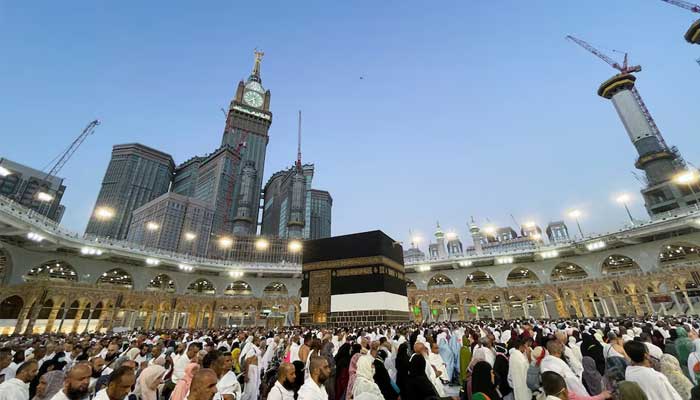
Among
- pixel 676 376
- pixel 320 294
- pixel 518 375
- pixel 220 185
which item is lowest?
pixel 518 375

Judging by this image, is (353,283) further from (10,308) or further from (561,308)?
(10,308)

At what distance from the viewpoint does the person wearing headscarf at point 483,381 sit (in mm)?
3834

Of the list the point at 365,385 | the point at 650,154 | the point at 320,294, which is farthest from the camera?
the point at 650,154

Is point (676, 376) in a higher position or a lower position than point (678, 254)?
lower

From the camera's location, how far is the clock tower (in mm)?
100700

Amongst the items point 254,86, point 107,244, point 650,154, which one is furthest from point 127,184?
point 650,154

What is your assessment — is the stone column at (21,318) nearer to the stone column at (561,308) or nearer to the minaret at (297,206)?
the stone column at (561,308)

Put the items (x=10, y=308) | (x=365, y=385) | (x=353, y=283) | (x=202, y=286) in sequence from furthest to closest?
(x=202, y=286) < (x=10, y=308) < (x=353, y=283) < (x=365, y=385)

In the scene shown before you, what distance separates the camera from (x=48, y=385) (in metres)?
3.85

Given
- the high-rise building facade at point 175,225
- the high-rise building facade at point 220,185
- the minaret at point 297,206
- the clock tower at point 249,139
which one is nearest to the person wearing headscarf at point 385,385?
the high-rise building facade at point 175,225

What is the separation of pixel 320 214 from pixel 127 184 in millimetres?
71548

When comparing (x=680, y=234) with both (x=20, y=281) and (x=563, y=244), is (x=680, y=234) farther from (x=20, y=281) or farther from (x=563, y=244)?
(x=20, y=281)

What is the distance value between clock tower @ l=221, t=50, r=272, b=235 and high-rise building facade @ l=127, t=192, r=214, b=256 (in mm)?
15313

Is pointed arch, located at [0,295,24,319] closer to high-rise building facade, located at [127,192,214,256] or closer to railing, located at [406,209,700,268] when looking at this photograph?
railing, located at [406,209,700,268]
